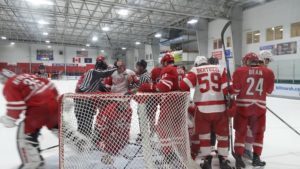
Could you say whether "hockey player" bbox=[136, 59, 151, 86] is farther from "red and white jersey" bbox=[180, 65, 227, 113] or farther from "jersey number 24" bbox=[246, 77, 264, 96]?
"jersey number 24" bbox=[246, 77, 264, 96]

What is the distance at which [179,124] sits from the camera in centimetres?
267

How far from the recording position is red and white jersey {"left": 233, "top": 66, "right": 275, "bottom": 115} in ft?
9.27

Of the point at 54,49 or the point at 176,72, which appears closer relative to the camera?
the point at 176,72

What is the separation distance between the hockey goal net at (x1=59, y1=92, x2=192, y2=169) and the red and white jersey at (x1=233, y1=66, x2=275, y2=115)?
67cm

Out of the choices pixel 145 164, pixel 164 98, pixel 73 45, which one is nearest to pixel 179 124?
pixel 164 98

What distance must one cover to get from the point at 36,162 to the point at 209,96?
1.70 m

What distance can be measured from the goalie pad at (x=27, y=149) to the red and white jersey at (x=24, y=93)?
18cm

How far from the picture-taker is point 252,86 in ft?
9.32

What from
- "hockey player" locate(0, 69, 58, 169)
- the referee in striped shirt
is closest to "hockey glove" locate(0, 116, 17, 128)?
"hockey player" locate(0, 69, 58, 169)

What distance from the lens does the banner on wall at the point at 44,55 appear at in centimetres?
2781

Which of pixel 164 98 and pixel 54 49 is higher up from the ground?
pixel 54 49

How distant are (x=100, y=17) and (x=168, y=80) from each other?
14.3 meters

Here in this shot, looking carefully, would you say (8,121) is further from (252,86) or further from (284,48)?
(284,48)

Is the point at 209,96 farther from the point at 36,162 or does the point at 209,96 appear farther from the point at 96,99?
the point at 36,162
